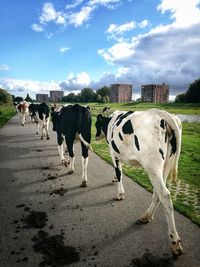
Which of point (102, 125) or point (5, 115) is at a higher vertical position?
point (102, 125)

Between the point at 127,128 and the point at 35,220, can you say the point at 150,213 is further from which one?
the point at 35,220

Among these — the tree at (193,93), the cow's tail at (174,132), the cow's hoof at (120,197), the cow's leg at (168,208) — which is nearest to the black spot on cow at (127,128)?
the cow's tail at (174,132)

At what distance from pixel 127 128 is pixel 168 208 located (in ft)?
6.55

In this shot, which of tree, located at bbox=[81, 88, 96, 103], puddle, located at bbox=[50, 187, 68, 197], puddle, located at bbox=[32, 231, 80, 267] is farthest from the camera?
tree, located at bbox=[81, 88, 96, 103]

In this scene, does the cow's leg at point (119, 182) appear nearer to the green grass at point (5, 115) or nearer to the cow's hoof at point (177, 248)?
the cow's hoof at point (177, 248)

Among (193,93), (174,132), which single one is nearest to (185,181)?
(174,132)

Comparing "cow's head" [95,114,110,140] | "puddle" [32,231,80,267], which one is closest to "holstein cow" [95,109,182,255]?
"puddle" [32,231,80,267]

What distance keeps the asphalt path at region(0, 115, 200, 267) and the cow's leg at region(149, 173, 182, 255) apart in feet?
0.58

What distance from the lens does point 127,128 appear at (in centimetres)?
614

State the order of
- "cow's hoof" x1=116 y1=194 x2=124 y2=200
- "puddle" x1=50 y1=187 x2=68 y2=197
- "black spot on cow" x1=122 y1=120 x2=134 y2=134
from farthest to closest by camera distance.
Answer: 1. "puddle" x1=50 y1=187 x2=68 y2=197
2. "cow's hoof" x1=116 y1=194 x2=124 y2=200
3. "black spot on cow" x1=122 y1=120 x2=134 y2=134

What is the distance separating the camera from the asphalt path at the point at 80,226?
4.59m

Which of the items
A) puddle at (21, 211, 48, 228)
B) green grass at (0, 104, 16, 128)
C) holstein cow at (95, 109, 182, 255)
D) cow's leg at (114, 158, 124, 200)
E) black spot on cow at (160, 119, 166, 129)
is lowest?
green grass at (0, 104, 16, 128)

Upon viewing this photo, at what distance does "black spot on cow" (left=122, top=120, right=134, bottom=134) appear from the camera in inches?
237

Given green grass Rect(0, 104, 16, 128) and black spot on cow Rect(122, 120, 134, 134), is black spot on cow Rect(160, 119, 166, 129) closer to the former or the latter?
black spot on cow Rect(122, 120, 134, 134)
